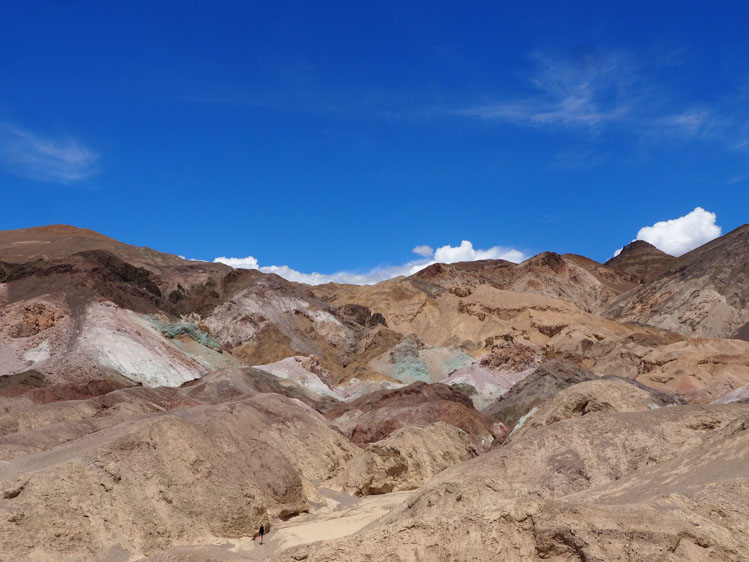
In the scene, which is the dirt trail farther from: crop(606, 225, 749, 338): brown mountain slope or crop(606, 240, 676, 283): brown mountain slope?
crop(606, 240, 676, 283): brown mountain slope

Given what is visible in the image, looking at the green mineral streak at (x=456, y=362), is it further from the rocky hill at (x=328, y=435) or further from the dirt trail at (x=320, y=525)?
the dirt trail at (x=320, y=525)

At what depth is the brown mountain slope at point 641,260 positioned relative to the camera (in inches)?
5645

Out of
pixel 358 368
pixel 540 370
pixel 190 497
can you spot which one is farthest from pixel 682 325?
pixel 190 497

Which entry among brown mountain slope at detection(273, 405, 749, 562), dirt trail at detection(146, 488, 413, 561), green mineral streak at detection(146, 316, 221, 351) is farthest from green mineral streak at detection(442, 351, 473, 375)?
brown mountain slope at detection(273, 405, 749, 562)

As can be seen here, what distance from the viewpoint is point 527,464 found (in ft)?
57.1

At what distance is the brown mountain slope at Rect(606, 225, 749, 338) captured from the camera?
83625mm

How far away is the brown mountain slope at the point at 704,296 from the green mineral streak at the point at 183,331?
55846 millimetres

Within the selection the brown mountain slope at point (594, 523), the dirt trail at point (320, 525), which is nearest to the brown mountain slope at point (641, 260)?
the dirt trail at point (320, 525)

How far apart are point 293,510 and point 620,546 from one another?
45.0 ft

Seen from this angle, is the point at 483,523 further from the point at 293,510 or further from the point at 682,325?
the point at 682,325

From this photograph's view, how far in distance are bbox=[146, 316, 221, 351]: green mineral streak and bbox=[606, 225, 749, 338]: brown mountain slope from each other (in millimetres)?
55846

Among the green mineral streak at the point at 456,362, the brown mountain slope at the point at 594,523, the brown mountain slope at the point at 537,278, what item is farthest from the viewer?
the brown mountain slope at the point at 537,278

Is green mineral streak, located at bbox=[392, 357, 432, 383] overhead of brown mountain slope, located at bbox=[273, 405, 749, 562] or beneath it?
overhead

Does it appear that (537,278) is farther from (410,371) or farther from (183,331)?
(183,331)
